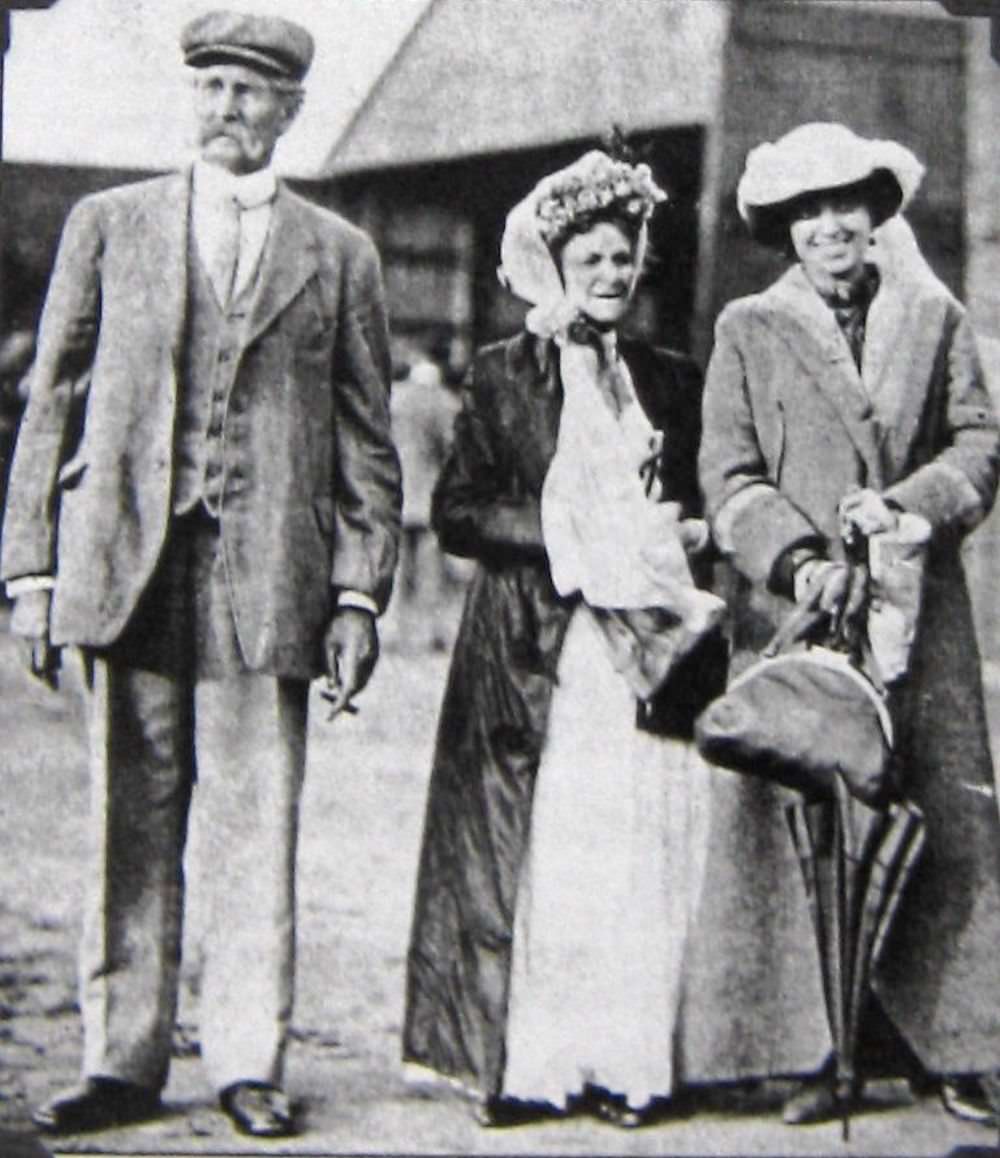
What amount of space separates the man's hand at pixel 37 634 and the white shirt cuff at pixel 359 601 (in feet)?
1.84

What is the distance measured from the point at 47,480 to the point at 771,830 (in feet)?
5.19

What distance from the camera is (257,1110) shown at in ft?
12.8

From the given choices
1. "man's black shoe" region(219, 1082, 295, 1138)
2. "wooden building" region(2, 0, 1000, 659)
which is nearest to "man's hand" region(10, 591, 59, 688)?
"wooden building" region(2, 0, 1000, 659)

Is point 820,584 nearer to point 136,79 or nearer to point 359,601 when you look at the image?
point 359,601

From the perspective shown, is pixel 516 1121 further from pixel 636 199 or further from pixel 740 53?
pixel 740 53

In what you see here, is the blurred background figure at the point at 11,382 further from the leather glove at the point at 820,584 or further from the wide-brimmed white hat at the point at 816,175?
the leather glove at the point at 820,584

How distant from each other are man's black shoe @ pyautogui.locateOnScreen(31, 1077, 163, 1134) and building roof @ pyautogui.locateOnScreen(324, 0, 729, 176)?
1925mm

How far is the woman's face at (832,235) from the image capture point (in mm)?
4195

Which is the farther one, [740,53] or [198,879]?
[740,53]

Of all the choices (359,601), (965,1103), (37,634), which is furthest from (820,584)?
(37,634)

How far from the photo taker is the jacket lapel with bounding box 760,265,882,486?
4156 mm

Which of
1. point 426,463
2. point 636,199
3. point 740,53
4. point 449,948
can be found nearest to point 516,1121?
point 449,948

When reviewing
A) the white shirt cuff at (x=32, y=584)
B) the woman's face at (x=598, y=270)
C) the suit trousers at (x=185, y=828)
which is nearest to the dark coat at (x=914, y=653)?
the woman's face at (x=598, y=270)

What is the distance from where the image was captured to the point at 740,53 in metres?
4.34
